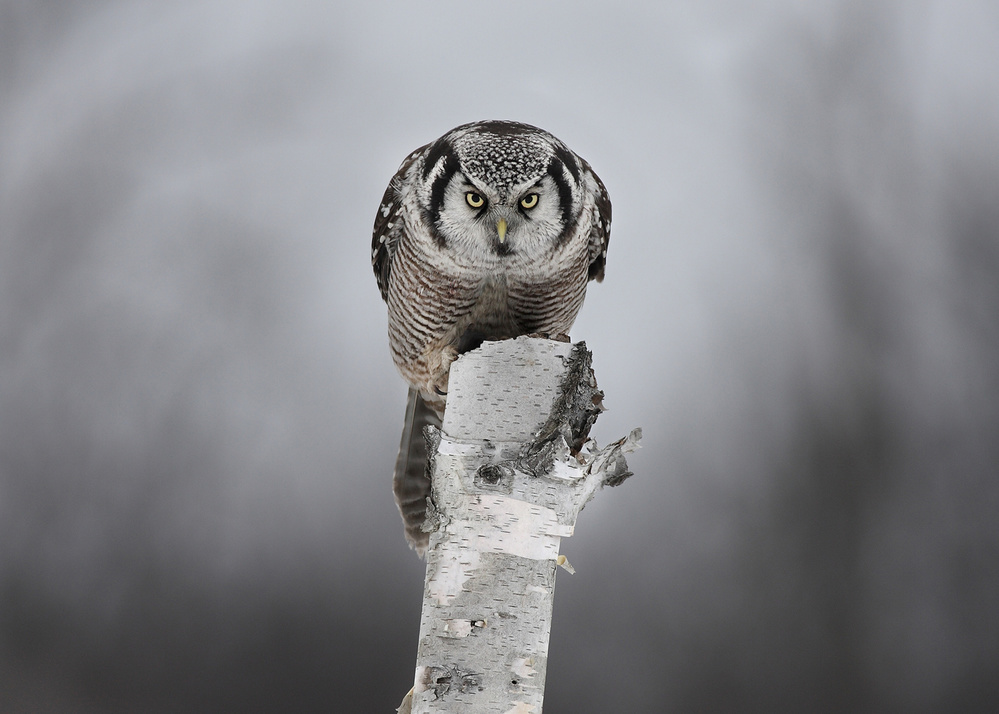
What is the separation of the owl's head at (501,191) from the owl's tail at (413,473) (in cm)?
48

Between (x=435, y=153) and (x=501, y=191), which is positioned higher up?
(x=435, y=153)

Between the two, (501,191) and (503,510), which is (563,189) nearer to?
(501,191)

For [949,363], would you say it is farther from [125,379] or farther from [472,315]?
[125,379]

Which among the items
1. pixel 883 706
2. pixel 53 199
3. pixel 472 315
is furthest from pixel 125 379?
pixel 883 706

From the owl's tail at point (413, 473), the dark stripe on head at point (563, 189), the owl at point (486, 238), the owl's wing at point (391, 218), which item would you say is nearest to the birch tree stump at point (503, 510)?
the owl at point (486, 238)

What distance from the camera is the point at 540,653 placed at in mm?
912

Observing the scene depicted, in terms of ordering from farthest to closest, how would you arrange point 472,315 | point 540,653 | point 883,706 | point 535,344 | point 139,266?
point 139,266 < point 883,706 < point 472,315 < point 535,344 < point 540,653

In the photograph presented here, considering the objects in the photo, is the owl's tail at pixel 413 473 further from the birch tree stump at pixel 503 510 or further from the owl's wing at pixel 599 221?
the birch tree stump at pixel 503 510

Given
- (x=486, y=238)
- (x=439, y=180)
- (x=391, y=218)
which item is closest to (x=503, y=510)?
(x=486, y=238)

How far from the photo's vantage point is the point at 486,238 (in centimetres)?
126

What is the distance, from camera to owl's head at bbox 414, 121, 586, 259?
1.20 meters

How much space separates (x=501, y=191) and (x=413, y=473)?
28.1 inches

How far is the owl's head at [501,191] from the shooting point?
3.95 feet

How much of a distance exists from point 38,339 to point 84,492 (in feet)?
1.28
